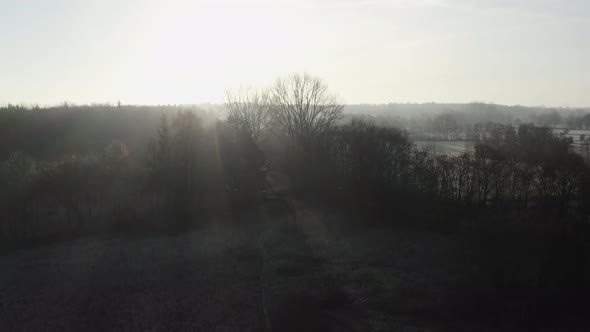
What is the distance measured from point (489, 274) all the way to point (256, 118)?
139 feet

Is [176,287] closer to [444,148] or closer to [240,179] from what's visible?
[240,179]

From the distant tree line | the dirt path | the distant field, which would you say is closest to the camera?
the dirt path

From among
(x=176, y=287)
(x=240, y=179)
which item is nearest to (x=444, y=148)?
(x=240, y=179)

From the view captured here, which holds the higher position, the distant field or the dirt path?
the distant field

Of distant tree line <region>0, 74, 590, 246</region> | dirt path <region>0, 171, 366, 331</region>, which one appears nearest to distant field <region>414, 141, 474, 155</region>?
distant tree line <region>0, 74, 590, 246</region>

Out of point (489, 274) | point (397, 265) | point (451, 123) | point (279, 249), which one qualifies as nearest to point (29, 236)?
point (279, 249)

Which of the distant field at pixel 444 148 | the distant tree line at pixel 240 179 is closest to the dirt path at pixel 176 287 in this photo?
the distant tree line at pixel 240 179

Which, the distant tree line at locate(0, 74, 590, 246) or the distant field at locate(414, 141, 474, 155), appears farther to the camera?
the distant field at locate(414, 141, 474, 155)

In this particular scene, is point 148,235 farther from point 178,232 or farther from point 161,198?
point 161,198

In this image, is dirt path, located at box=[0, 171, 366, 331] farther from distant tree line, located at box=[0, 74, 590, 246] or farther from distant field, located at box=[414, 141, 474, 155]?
distant field, located at box=[414, 141, 474, 155]

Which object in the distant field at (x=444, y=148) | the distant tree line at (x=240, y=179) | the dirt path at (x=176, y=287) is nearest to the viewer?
the dirt path at (x=176, y=287)

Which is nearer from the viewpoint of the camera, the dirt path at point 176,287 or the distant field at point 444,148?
the dirt path at point 176,287

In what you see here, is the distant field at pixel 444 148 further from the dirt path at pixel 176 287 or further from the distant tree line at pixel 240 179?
the dirt path at pixel 176 287

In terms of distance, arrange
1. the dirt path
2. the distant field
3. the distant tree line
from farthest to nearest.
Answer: the distant field
the distant tree line
the dirt path
